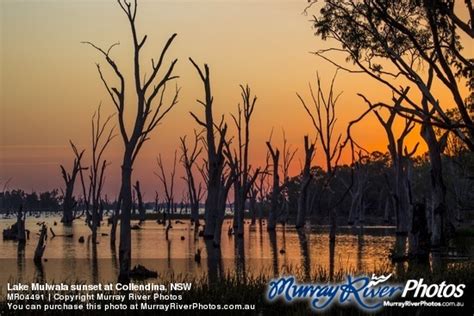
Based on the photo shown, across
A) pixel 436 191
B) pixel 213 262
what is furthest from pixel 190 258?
pixel 436 191

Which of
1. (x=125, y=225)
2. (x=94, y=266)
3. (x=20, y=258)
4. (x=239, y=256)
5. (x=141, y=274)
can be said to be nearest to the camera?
(x=141, y=274)

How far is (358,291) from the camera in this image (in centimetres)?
1261

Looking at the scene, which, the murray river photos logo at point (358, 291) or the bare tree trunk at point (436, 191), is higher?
the bare tree trunk at point (436, 191)

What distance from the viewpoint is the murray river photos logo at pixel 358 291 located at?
40.1 feet

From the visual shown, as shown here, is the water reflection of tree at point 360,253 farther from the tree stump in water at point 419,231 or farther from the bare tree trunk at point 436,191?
the bare tree trunk at point 436,191

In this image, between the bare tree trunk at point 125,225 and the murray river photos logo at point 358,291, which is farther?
the bare tree trunk at point 125,225

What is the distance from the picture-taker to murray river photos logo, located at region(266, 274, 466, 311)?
481 inches

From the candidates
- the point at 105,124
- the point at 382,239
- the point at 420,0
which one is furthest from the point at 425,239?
the point at 105,124

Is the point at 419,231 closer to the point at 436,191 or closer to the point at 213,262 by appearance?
the point at 436,191

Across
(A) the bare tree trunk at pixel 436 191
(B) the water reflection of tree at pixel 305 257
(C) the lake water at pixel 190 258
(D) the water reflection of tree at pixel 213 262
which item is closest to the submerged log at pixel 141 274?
(C) the lake water at pixel 190 258

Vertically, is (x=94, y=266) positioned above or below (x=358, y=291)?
below

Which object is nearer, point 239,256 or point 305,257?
point 305,257

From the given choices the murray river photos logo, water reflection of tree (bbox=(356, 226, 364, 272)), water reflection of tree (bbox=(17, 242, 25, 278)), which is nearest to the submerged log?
water reflection of tree (bbox=(17, 242, 25, 278))

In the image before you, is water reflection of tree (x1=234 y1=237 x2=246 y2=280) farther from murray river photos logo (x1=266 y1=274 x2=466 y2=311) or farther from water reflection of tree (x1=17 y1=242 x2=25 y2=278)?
murray river photos logo (x1=266 y1=274 x2=466 y2=311)
